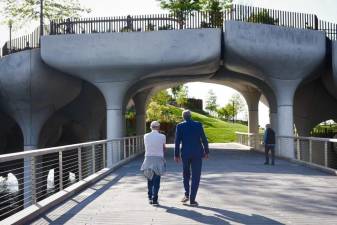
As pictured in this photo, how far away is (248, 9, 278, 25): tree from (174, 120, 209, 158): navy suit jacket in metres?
15.7

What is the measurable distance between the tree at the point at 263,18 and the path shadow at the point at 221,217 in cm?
1656

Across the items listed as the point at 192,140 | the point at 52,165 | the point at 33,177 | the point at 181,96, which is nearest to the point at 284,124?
the point at 52,165

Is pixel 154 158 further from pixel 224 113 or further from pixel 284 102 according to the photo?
pixel 224 113

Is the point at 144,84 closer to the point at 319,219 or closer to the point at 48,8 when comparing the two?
the point at 48,8

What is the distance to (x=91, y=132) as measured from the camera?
107 ft

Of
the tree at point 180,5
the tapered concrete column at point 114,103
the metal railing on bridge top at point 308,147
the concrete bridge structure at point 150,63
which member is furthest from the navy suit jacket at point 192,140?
the tree at point 180,5

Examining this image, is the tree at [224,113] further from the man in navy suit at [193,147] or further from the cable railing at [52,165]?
the man in navy suit at [193,147]

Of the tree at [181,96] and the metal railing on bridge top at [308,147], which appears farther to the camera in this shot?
the tree at [181,96]

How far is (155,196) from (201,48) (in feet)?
46.1

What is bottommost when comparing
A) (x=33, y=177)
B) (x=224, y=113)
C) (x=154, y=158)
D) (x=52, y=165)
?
(x=52, y=165)

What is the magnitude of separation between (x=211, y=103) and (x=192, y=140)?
8974cm

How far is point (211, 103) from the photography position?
320ft

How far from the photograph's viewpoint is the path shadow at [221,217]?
22.6 feet

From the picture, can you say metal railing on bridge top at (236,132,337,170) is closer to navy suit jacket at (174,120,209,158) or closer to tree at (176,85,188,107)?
navy suit jacket at (174,120,209,158)
